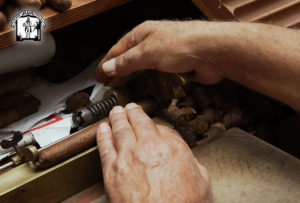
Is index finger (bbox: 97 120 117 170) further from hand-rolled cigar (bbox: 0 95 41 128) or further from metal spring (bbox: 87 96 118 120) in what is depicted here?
hand-rolled cigar (bbox: 0 95 41 128)

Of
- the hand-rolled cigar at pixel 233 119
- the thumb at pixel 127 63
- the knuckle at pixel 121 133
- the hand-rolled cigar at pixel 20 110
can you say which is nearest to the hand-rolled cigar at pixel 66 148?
the knuckle at pixel 121 133

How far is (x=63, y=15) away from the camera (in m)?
1.11

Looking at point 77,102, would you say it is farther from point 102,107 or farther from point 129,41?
point 129,41

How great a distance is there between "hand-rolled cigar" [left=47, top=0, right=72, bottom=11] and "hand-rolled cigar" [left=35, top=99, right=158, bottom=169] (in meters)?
0.41

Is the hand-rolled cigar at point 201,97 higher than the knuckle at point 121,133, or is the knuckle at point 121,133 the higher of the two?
the knuckle at point 121,133

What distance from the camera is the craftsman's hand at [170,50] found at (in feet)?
3.35

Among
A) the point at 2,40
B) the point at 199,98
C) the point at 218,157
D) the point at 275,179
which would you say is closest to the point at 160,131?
the point at 218,157

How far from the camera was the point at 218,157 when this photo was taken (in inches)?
44.4

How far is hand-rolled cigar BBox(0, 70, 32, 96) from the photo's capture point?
1327 mm

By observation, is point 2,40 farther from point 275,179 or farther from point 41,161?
point 275,179

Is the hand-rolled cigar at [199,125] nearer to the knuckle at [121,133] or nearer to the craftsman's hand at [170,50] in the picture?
the craftsman's hand at [170,50]

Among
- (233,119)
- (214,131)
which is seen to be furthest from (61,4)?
(233,119)

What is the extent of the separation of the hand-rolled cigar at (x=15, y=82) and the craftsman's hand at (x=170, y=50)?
0.48 metres

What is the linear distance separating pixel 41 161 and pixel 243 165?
2.07 feet
